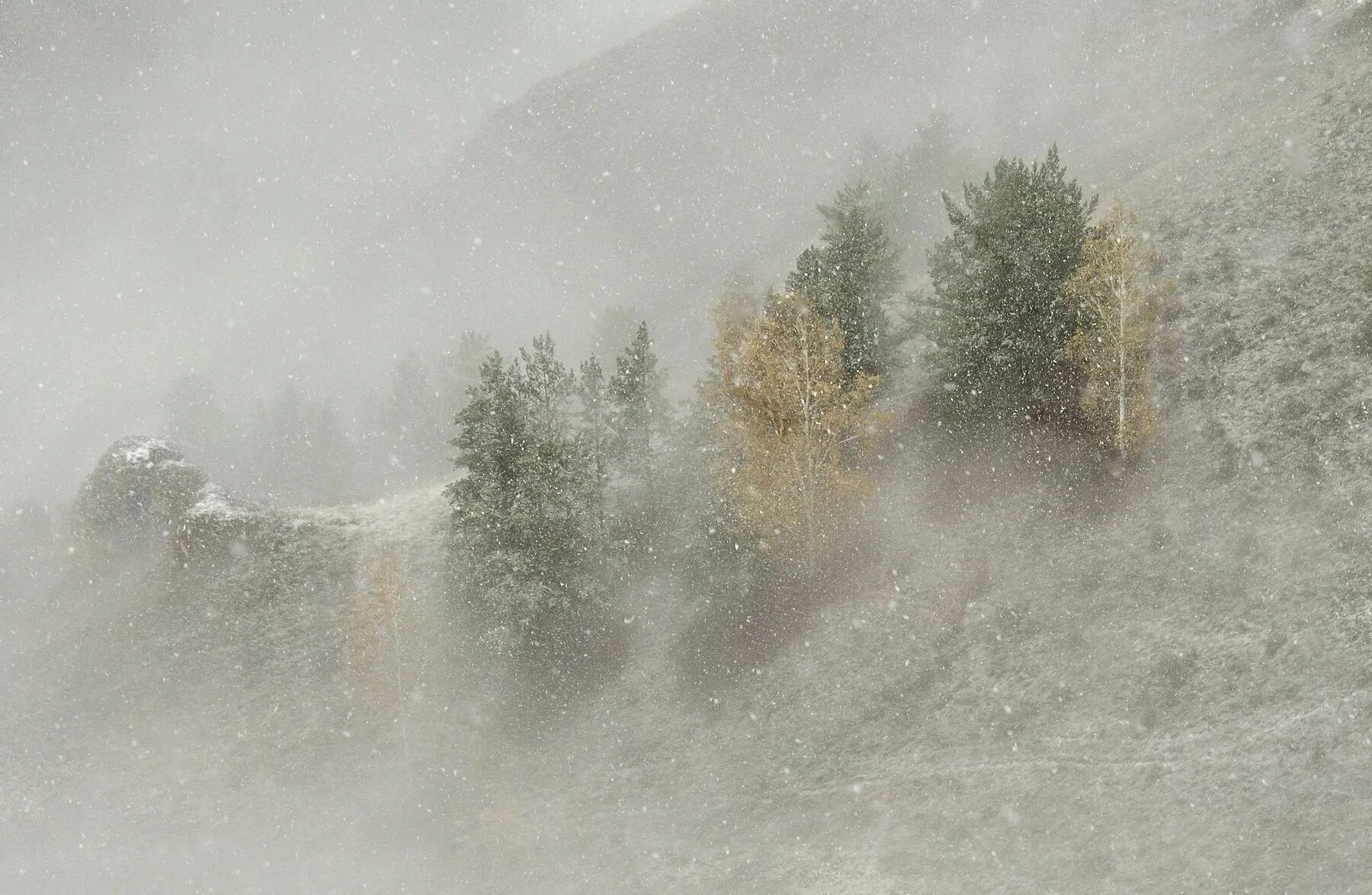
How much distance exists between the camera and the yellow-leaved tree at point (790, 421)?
72.6 ft

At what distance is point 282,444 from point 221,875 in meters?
40.9

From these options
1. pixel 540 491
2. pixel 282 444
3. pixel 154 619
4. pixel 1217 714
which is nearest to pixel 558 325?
pixel 282 444

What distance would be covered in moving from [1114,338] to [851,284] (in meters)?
7.73

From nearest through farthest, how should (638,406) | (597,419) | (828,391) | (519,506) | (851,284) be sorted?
(828,391) < (519,506) < (851,284) < (638,406) < (597,419)

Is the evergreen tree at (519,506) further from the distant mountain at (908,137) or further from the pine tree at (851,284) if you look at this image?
the distant mountain at (908,137)

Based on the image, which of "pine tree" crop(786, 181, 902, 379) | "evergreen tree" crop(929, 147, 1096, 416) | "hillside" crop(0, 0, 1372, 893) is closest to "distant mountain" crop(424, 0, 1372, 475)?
"hillside" crop(0, 0, 1372, 893)

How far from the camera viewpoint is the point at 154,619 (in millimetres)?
30328

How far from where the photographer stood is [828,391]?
72.4ft

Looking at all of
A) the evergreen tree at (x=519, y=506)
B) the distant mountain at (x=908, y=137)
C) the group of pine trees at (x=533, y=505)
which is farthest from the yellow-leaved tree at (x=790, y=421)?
the distant mountain at (x=908, y=137)

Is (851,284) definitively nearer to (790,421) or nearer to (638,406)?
(790,421)

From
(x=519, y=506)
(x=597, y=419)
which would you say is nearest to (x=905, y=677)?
(x=519, y=506)

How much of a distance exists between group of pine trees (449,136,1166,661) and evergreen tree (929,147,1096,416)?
51 mm

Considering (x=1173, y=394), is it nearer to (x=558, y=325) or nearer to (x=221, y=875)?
(x=221, y=875)

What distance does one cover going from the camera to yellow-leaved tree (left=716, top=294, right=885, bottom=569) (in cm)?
2214
